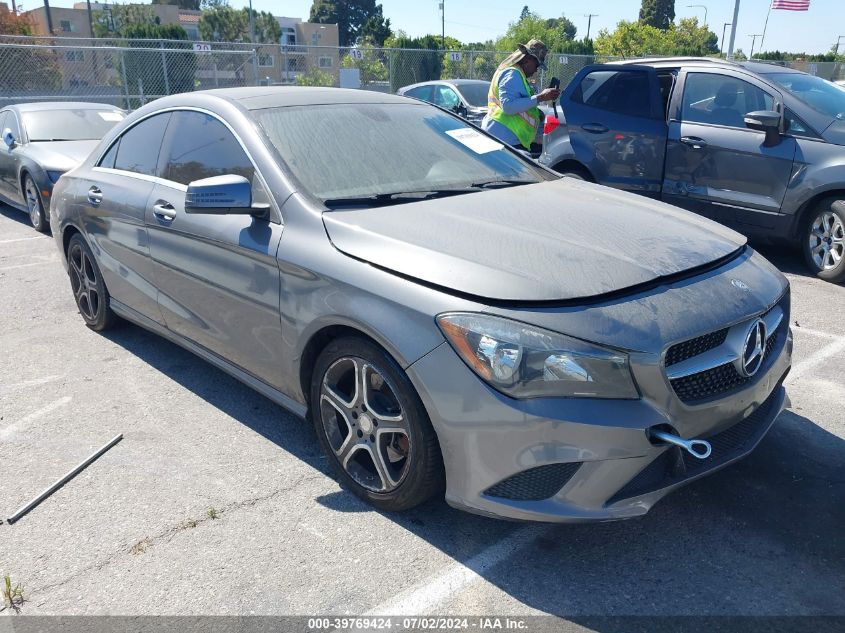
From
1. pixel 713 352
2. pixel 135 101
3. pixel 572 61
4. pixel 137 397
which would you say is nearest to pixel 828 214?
pixel 713 352

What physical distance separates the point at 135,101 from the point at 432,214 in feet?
57.6

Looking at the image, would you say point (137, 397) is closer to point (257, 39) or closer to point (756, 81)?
point (756, 81)

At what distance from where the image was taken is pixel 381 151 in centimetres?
354

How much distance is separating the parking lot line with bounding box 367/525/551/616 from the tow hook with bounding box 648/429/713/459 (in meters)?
0.72

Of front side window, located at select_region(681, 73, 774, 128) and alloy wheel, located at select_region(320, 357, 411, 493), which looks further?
front side window, located at select_region(681, 73, 774, 128)

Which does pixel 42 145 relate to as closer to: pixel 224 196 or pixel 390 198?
pixel 224 196

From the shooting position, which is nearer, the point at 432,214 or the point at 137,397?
the point at 432,214

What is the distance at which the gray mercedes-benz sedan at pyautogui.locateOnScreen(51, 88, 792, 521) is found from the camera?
2361mm

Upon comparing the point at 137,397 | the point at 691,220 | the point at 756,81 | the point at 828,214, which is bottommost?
the point at 137,397

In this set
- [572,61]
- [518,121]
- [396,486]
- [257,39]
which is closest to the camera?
[396,486]

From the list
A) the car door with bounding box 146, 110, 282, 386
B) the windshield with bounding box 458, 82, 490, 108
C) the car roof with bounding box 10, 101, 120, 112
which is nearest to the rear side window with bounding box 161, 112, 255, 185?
the car door with bounding box 146, 110, 282, 386

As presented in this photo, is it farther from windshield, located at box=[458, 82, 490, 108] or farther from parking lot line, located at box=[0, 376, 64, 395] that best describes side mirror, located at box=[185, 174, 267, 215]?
windshield, located at box=[458, 82, 490, 108]

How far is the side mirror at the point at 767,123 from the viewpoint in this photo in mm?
6102

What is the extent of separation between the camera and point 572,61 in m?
24.2
